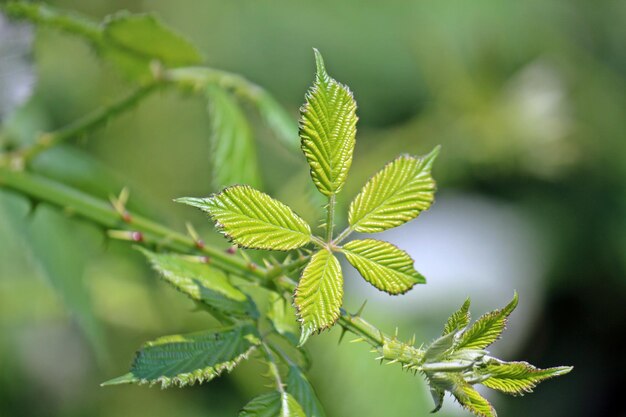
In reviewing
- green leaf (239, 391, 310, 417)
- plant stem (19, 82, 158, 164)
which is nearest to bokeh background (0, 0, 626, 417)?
plant stem (19, 82, 158, 164)

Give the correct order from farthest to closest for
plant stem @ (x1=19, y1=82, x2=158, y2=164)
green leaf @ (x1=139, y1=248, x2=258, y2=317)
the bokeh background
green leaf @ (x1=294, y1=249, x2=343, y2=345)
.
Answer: the bokeh background, plant stem @ (x1=19, y1=82, x2=158, y2=164), green leaf @ (x1=139, y1=248, x2=258, y2=317), green leaf @ (x1=294, y1=249, x2=343, y2=345)

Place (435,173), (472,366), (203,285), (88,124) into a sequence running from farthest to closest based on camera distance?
(435,173) < (88,124) < (203,285) < (472,366)

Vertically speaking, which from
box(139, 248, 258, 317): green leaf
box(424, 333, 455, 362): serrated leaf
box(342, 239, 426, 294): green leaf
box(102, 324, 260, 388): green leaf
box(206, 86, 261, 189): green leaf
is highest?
box(342, 239, 426, 294): green leaf

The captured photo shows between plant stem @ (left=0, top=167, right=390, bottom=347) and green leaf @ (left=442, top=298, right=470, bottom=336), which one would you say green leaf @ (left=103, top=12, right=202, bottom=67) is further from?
green leaf @ (left=442, top=298, right=470, bottom=336)

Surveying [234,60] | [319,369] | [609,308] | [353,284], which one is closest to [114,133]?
[234,60]

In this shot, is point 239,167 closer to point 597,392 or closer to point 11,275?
point 11,275

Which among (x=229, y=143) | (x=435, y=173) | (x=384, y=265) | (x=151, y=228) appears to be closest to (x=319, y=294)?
(x=384, y=265)

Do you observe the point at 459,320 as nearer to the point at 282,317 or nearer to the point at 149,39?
the point at 282,317
